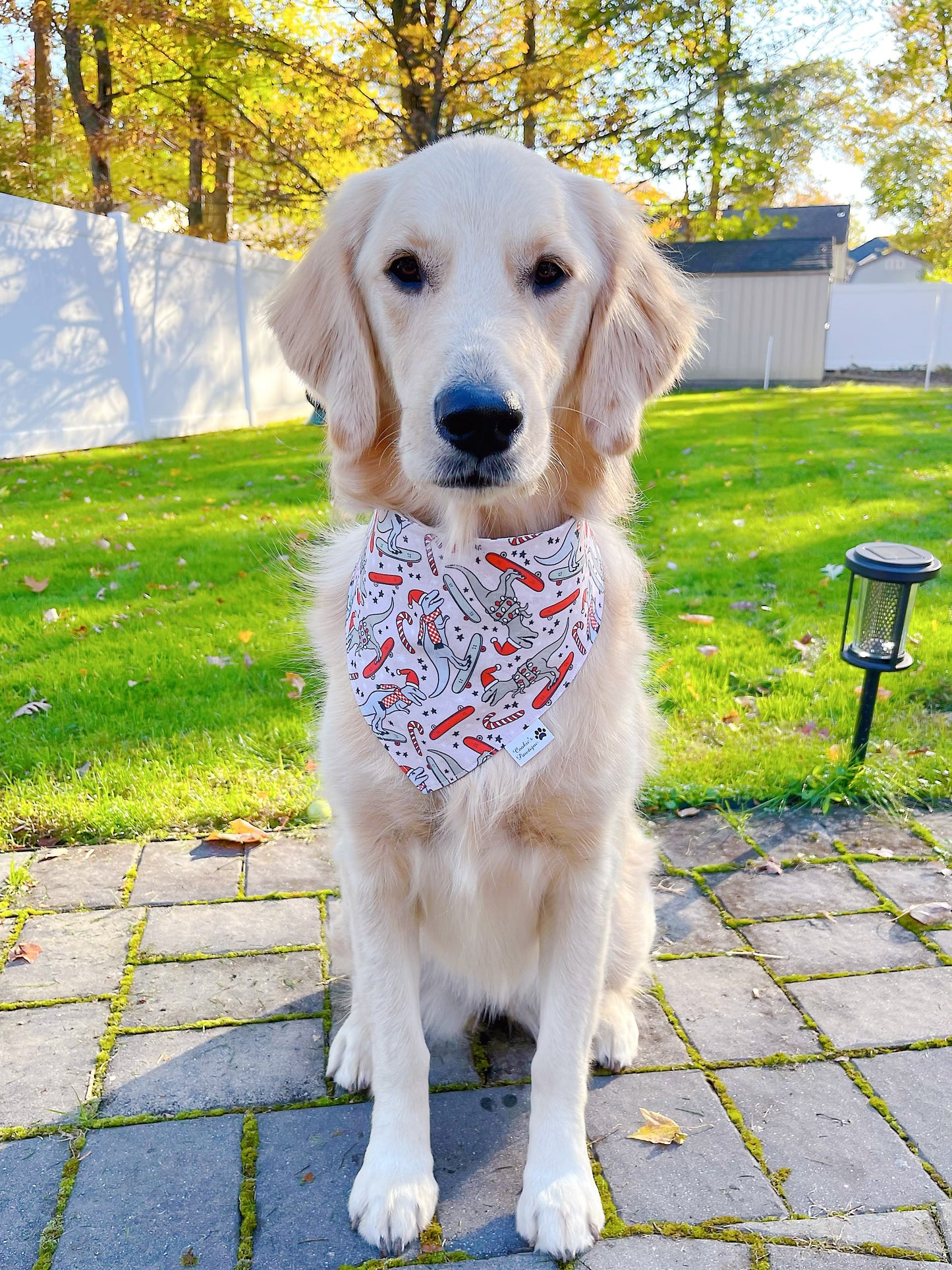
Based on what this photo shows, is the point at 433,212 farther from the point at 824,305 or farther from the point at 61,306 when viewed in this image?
the point at 824,305

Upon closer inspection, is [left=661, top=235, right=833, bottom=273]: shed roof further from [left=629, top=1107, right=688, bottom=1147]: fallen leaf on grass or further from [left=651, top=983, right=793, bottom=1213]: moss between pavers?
[left=629, top=1107, right=688, bottom=1147]: fallen leaf on grass

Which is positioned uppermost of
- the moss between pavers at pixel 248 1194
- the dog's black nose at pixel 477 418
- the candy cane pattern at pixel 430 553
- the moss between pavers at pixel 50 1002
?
the dog's black nose at pixel 477 418

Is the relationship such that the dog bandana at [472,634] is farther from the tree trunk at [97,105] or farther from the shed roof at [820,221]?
the shed roof at [820,221]

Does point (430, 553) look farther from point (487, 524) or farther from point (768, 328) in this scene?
point (768, 328)

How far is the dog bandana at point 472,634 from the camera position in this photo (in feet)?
6.79

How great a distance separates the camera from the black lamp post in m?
3.18

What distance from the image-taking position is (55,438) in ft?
34.0

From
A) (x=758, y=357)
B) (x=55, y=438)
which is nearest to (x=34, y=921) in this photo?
(x=55, y=438)

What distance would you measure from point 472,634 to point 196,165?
15608 mm

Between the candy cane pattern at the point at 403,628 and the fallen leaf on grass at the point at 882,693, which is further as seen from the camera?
the fallen leaf on grass at the point at 882,693

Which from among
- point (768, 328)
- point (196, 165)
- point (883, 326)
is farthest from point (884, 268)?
point (196, 165)

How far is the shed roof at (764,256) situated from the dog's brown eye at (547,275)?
24.3 meters

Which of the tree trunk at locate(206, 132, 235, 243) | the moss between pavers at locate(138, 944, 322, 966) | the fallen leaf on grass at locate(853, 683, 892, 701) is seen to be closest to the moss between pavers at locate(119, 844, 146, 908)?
the moss between pavers at locate(138, 944, 322, 966)

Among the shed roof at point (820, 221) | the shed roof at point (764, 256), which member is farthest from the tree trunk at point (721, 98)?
the shed roof at point (820, 221)
